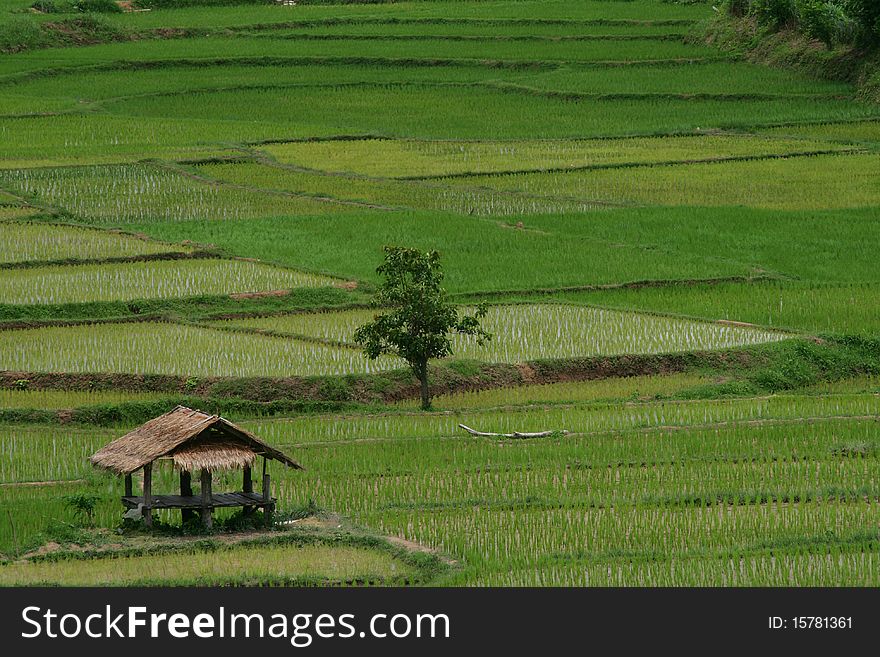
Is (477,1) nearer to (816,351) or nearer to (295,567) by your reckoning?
(816,351)

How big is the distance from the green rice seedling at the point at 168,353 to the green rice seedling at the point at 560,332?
0.58 metres

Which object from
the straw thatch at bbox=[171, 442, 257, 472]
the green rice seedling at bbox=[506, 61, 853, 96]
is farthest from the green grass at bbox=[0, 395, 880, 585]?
the green rice seedling at bbox=[506, 61, 853, 96]

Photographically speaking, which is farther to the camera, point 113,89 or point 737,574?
point 113,89

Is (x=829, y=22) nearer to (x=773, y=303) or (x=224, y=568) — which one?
(x=773, y=303)

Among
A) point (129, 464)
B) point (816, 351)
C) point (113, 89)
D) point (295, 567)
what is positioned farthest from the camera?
point (113, 89)

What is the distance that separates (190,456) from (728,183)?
15502mm

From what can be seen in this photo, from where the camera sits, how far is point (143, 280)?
63.6 feet

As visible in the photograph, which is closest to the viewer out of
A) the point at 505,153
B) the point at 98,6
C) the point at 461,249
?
the point at 461,249

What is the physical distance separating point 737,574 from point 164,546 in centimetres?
361

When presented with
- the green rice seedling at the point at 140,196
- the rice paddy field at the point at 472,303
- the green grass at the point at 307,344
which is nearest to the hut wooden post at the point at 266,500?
the rice paddy field at the point at 472,303

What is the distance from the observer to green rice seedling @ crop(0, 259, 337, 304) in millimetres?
18625

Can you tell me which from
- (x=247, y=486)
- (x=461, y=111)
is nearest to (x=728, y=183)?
(x=461, y=111)

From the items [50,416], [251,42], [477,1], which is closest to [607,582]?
[50,416]

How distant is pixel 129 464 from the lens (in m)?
11.3
